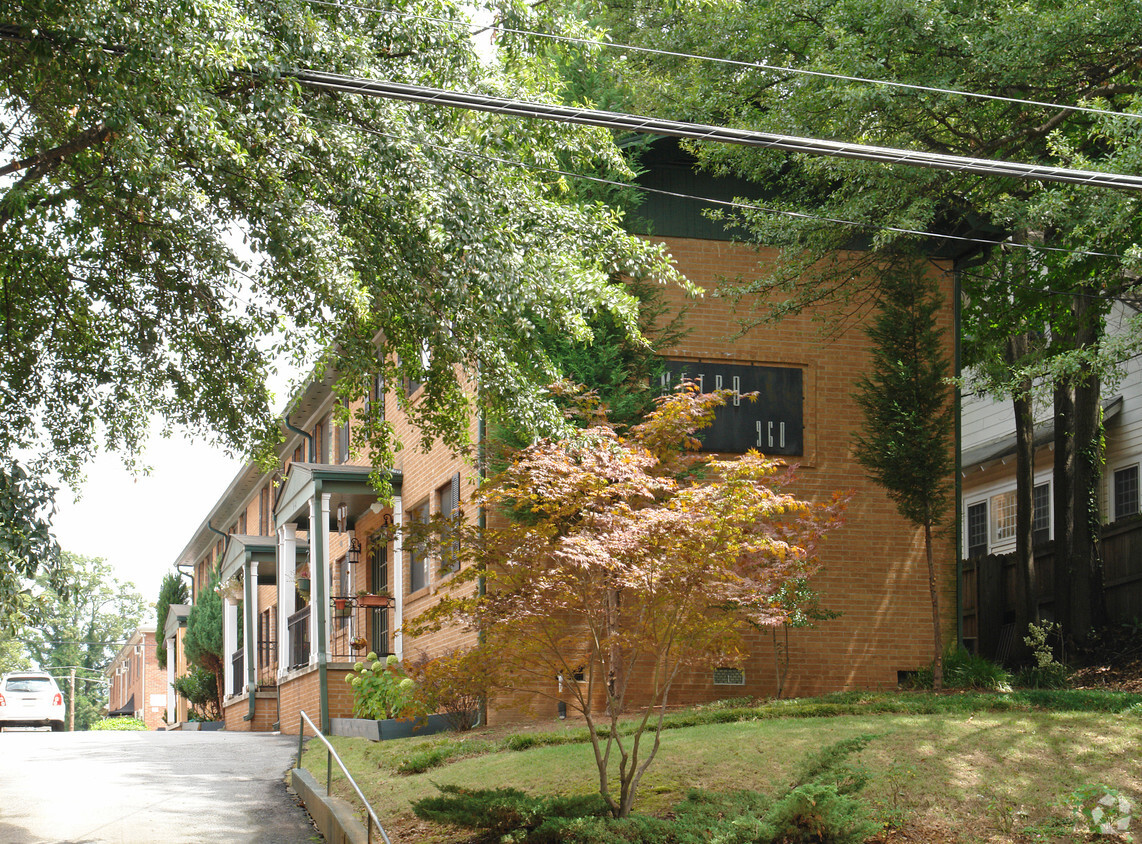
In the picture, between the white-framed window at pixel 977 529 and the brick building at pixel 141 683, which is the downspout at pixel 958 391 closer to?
the white-framed window at pixel 977 529

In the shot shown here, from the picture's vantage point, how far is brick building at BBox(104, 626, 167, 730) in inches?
2407

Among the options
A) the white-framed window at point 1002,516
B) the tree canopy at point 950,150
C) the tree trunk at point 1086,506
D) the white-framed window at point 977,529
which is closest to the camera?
the tree canopy at point 950,150

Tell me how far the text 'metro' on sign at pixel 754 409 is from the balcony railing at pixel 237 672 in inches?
739

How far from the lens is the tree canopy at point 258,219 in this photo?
8.98 metres

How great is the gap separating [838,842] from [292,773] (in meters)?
7.04

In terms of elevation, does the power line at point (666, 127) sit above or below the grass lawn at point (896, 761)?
above

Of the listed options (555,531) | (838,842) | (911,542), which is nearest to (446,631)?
(911,542)

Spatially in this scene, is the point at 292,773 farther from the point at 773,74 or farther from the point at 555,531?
the point at 773,74

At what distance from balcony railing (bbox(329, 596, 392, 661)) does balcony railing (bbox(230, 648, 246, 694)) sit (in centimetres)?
701

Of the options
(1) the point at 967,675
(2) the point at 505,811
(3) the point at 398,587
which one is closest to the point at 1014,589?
(1) the point at 967,675

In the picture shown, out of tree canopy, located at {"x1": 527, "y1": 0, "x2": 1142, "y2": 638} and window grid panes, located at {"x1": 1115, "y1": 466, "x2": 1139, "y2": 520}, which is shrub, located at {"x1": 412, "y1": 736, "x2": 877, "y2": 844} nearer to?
tree canopy, located at {"x1": 527, "y1": 0, "x2": 1142, "y2": 638}

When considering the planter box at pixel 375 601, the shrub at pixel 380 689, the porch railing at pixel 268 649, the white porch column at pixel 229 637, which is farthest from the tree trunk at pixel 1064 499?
the white porch column at pixel 229 637

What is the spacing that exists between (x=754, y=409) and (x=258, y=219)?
10.4m

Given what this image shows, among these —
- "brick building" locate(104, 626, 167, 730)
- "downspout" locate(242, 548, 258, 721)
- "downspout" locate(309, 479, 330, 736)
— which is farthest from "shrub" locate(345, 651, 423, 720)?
"brick building" locate(104, 626, 167, 730)
